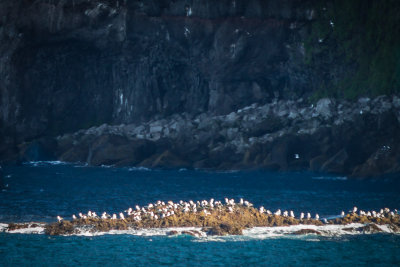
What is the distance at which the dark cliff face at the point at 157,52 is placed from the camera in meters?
112

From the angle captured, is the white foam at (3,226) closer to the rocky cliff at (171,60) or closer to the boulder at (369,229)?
the boulder at (369,229)

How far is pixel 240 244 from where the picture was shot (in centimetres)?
4691

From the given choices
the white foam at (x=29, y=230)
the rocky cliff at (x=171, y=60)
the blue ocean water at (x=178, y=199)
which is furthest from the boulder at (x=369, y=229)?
the rocky cliff at (x=171, y=60)

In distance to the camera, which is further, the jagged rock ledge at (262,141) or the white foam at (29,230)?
the jagged rock ledge at (262,141)

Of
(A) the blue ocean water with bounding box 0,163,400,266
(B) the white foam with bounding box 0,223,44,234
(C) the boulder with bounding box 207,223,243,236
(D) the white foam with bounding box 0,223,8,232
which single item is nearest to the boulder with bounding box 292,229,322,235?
(A) the blue ocean water with bounding box 0,163,400,266

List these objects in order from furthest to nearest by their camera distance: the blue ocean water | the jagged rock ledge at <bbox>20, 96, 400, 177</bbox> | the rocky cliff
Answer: the rocky cliff → the jagged rock ledge at <bbox>20, 96, 400, 177</bbox> → the blue ocean water

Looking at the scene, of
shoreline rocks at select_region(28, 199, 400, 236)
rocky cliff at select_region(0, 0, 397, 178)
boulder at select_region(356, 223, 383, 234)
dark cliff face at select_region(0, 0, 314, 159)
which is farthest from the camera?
dark cliff face at select_region(0, 0, 314, 159)

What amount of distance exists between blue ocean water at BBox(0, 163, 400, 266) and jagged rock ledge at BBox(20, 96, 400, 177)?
3.12 meters

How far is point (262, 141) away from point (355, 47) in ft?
69.5

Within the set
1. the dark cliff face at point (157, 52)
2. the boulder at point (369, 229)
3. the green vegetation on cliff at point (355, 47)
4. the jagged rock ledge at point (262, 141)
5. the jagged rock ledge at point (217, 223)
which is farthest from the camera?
the dark cliff face at point (157, 52)

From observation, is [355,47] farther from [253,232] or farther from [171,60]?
[253,232]

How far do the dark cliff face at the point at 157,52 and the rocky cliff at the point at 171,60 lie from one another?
0.15 m

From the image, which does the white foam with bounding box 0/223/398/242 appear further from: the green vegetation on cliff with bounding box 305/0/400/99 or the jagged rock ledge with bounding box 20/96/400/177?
the green vegetation on cliff with bounding box 305/0/400/99

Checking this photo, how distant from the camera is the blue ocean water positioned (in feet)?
143
